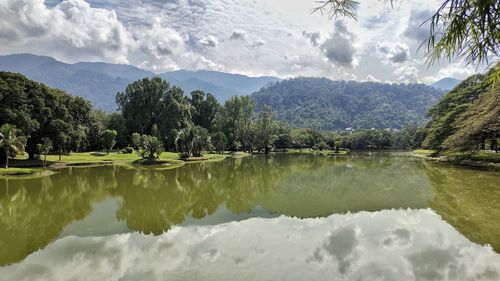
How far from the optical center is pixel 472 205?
18297 mm

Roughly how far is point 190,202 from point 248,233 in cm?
791

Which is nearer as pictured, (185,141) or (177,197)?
(177,197)

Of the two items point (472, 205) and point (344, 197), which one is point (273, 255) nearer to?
point (344, 197)

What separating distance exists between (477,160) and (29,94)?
2065 inches

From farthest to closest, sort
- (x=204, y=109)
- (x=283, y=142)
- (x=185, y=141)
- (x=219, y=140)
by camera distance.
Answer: (x=283, y=142) < (x=204, y=109) < (x=219, y=140) < (x=185, y=141)

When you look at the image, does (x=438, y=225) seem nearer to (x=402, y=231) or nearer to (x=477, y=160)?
(x=402, y=231)

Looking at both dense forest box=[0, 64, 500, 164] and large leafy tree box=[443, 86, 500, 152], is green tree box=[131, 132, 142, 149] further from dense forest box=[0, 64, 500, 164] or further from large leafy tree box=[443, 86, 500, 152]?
large leafy tree box=[443, 86, 500, 152]

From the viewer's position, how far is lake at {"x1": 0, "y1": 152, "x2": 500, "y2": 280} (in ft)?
30.1

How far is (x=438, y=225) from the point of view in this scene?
47.4ft

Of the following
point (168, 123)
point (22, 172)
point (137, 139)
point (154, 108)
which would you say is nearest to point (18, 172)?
point (22, 172)

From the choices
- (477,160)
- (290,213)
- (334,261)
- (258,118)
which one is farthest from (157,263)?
(258,118)

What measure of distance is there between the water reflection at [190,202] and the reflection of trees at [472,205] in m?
0.04

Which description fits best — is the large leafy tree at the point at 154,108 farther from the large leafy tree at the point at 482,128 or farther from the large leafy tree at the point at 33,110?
the large leafy tree at the point at 482,128

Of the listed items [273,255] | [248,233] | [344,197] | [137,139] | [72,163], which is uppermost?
[137,139]
